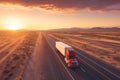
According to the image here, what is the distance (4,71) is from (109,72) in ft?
53.0

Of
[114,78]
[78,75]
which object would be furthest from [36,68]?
[114,78]

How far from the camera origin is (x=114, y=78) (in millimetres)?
24891

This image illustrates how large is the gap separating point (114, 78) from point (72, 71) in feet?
21.5

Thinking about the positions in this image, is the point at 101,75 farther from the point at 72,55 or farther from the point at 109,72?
the point at 72,55

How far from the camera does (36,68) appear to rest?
31672mm

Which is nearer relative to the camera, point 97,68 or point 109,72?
point 109,72

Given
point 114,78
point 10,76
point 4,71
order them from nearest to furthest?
point 114,78, point 10,76, point 4,71

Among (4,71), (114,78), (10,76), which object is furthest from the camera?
(4,71)

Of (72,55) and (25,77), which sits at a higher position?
(72,55)

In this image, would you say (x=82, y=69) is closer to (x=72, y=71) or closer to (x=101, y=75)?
(x=72, y=71)

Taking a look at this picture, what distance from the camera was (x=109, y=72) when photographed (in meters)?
28.2

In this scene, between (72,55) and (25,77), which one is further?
(72,55)

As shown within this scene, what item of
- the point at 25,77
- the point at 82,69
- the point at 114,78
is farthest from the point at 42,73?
the point at 114,78

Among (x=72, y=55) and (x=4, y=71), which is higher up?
(x=72, y=55)
